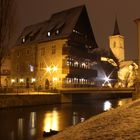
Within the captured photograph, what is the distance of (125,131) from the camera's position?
35.5 feet

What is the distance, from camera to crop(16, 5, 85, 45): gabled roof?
219 feet

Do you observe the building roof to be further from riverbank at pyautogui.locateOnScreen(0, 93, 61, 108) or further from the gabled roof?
riverbank at pyautogui.locateOnScreen(0, 93, 61, 108)

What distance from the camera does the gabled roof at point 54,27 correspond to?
66637 mm

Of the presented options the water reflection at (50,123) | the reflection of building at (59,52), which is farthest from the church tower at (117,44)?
the water reflection at (50,123)

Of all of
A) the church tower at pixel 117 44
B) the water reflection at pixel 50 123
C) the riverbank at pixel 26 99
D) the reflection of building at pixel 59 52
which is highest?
the church tower at pixel 117 44

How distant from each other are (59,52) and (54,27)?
6801 mm

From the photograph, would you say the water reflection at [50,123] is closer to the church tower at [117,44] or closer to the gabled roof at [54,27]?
the gabled roof at [54,27]

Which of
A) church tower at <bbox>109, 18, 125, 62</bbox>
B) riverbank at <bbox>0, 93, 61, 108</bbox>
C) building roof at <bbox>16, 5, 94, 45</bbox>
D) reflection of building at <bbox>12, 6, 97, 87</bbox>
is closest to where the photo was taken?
riverbank at <bbox>0, 93, 61, 108</bbox>

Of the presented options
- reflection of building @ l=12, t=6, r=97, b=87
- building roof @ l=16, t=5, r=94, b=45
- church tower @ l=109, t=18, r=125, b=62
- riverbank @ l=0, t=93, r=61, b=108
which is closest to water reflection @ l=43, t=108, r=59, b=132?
riverbank @ l=0, t=93, r=61, b=108

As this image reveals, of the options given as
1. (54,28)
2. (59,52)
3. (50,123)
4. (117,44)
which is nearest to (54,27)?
(54,28)

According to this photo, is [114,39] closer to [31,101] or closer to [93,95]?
[93,95]

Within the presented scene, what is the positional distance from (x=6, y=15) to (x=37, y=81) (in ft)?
114

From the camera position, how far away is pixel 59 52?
66.3 m

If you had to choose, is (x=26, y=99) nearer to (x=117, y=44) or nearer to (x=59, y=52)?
(x=59, y=52)
